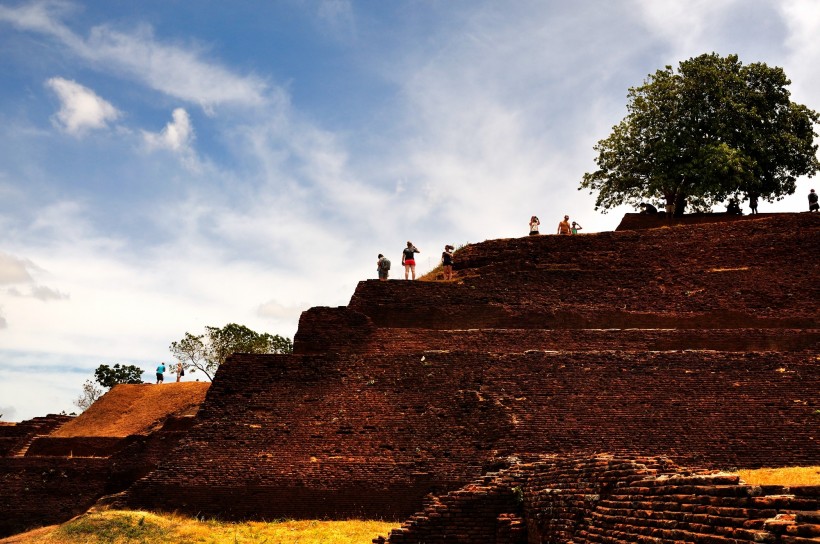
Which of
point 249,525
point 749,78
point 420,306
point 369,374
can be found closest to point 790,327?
point 420,306

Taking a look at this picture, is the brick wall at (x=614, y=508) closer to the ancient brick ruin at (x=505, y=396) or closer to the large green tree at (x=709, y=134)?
the ancient brick ruin at (x=505, y=396)

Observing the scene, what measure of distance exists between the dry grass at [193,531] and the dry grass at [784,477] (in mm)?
6235

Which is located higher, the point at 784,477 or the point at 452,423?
the point at 452,423

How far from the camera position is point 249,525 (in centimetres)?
1382

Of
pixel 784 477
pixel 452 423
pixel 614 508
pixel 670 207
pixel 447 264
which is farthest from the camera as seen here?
pixel 670 207

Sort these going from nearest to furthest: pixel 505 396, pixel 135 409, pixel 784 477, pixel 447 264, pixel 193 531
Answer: pixel 784 477 → pixel 193 531 → pixel 505 396 → pixel 447 264 → pixel 135 409

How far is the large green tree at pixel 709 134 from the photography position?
27922mm

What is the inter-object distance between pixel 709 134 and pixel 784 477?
814 inches

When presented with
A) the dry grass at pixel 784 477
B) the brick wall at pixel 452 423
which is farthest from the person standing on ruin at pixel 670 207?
the dry grass at pixel 784 477

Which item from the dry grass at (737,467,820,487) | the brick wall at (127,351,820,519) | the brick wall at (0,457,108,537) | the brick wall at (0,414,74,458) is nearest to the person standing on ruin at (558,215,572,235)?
the brick wall at (127,351,820,519)

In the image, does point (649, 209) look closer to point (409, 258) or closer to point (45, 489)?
point (409, 258)

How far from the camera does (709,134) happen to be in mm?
28266

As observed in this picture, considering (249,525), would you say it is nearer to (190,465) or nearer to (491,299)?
(190,465)

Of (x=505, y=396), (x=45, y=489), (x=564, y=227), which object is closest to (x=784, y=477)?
(x=505, y=396)
